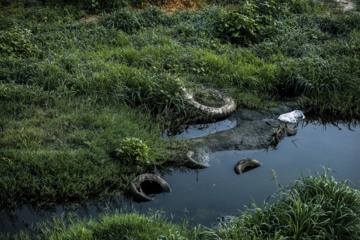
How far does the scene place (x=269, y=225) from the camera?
13.8 feet

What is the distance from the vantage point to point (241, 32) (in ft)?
30.1

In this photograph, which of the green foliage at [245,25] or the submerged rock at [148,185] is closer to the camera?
the submerged rock at [148,185]

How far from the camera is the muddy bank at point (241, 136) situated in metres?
6.08

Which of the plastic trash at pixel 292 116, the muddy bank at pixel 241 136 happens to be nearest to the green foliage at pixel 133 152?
the muddy bank at pixel 241 136

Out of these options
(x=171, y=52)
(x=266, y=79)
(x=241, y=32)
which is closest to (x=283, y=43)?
(x=241, y=32)

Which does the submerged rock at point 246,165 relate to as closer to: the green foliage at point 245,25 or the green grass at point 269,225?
the green grass at point 269,225

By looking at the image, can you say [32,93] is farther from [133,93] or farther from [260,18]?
[260,18]

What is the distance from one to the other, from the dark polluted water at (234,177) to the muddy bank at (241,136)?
0.13 m

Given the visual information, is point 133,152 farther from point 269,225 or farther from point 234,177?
point 269,225

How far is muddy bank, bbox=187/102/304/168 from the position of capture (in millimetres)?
6082

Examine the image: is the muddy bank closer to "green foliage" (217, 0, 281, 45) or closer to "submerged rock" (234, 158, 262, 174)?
"submerged rock" (234, 158, 262, 174)

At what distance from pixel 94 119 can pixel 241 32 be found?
14.8 feet

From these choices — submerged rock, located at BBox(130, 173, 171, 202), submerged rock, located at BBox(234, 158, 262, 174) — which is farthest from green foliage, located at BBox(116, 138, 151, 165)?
submerged rock, located at BBox(234, 158, 262, 174)

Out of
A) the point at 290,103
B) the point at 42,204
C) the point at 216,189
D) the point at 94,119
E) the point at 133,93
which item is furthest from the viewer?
the point at 290,103
